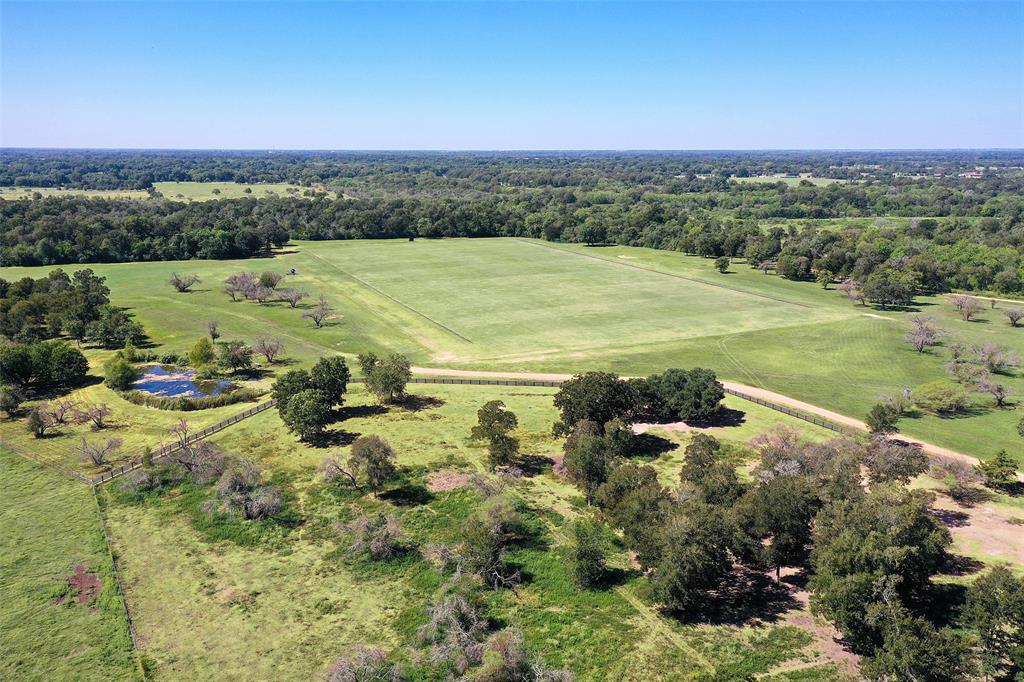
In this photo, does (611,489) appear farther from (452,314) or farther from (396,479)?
(452,314)

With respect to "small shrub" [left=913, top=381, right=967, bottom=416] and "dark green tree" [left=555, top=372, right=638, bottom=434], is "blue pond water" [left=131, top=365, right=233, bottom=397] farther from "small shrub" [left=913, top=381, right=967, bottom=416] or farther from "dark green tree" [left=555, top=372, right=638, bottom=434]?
"small shrub" [left=913, top=381, right=967, bottom=416]

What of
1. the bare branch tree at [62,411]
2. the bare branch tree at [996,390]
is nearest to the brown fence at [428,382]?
the bare branch tree at [62,411]

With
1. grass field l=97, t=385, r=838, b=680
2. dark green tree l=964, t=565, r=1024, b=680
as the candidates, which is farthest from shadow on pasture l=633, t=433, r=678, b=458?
dark green tree l=964, t=565, r=1024, b=680

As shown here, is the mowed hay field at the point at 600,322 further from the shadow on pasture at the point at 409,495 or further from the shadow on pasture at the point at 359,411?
the shadow on pasture at the point at 409,495

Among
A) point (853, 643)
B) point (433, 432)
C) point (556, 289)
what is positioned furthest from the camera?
point (556, 289)

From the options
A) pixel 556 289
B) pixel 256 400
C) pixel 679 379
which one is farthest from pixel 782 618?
pixel 556 289
